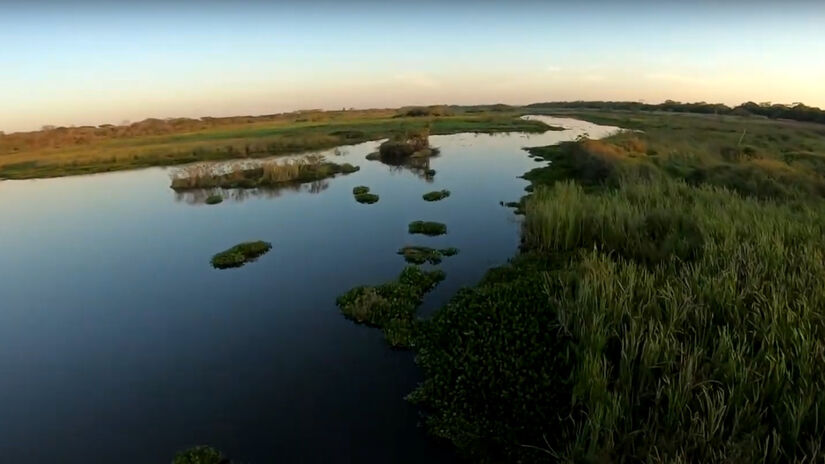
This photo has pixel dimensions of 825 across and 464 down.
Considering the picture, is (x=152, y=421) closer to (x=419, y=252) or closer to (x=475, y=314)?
(x=475, y=314)

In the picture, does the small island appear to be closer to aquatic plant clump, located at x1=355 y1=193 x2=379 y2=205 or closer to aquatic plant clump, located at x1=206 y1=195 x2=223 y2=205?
aquatic plant clump, located at x1=355 y1=193 x2=379 y2=205

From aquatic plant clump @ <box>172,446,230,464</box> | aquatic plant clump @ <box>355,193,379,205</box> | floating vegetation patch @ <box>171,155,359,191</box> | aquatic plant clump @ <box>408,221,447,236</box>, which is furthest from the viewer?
floating vegetation patch @ <box>171,155,359,191</box>

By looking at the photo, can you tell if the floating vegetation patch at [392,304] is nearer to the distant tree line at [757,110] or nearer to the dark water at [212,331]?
the dark water at [212,331]

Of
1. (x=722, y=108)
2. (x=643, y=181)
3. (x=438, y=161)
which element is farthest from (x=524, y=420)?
(x=722, y=108)

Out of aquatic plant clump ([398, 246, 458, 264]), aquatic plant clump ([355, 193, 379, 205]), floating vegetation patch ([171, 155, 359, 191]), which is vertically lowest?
aquatic plant clump ([398, 246, 458, 264])

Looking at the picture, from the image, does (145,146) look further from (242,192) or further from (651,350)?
(651,350)

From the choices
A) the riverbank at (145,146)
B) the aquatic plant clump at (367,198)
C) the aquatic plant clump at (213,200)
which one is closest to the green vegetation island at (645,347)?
the aquatic plant clump at (367,198)

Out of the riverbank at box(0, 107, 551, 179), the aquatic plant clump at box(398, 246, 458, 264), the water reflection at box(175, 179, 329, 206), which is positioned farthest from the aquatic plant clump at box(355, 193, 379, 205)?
the riverbank at box(0, 107, 551, 179)
